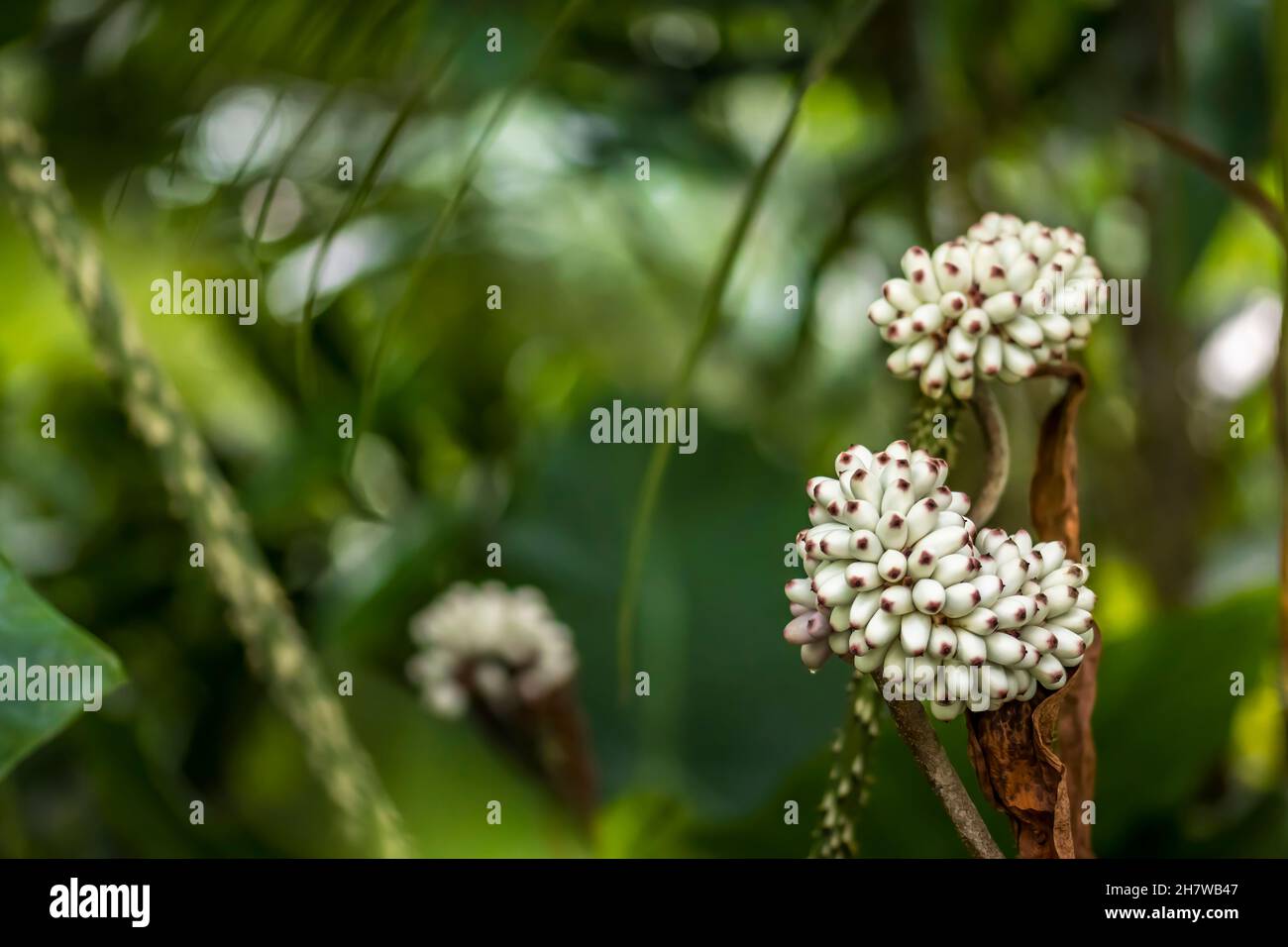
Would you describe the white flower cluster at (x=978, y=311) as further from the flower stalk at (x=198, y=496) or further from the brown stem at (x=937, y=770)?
the flower stalk at (x=198, y=496)

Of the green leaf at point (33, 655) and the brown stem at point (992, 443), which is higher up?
the brown stem at point (992, 443)

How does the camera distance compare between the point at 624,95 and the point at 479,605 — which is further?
the point at 624,95

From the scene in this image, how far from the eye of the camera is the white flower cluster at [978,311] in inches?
8.3

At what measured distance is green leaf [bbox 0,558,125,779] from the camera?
0.22 meters

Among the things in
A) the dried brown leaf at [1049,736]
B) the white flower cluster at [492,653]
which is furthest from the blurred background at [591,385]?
→ the dried brown leaf at [1049,736]

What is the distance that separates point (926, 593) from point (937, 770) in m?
0.04

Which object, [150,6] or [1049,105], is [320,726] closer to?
[150,6]

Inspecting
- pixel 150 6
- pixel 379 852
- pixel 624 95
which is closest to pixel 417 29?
pixel 150 6

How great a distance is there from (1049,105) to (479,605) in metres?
0.46

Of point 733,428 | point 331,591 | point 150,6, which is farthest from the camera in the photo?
point 331,591

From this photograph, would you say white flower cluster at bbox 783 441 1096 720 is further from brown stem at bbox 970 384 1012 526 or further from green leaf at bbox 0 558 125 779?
green leaf at bbox 0 558 125 779

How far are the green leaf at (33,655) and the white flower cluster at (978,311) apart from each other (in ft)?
0.54

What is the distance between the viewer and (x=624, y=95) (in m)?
0.68
